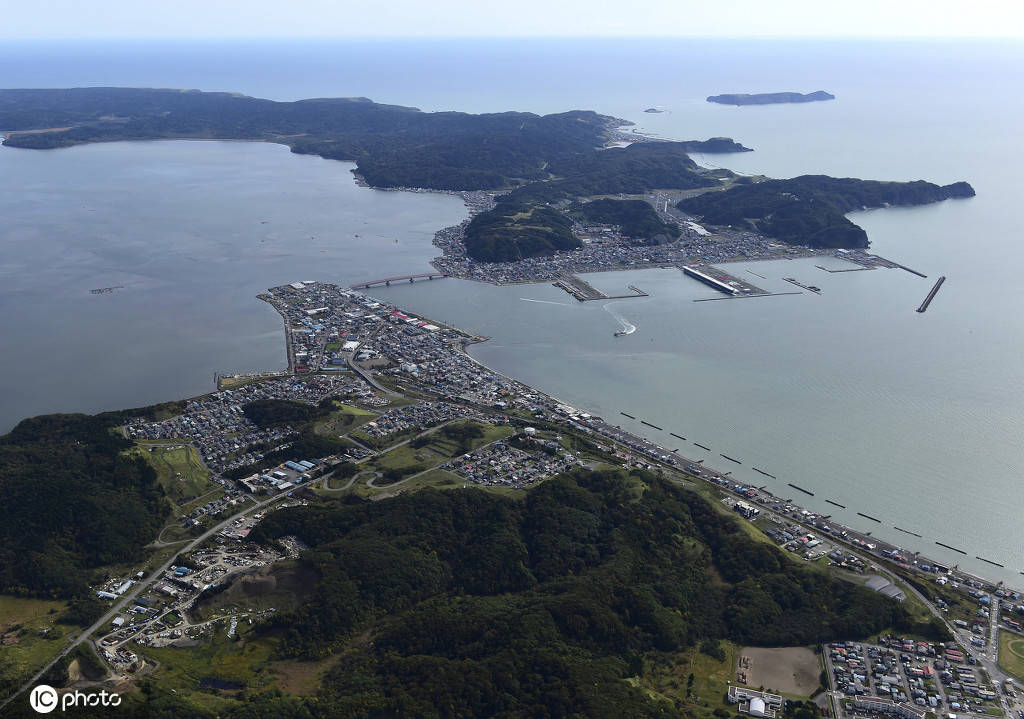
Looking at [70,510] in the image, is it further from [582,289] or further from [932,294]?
[932,294]

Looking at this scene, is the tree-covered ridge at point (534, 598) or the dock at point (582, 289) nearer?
the tree-covered ridge at point (534, 598)

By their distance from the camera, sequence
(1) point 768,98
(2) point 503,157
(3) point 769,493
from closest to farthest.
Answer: (3) point 769,493
(2) point 503,157
(1) point 768,98

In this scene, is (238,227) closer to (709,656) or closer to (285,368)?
(285,368)

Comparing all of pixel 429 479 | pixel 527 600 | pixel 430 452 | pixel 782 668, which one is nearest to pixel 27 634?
pixel 429 479

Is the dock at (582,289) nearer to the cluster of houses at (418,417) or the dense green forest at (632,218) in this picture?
the dense green forest at (632,218)

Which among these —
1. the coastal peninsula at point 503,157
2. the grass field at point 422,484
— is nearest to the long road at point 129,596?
the grass field at point 422,484

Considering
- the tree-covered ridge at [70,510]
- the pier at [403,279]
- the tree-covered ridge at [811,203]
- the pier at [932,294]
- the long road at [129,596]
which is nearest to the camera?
the long road at [129,596]

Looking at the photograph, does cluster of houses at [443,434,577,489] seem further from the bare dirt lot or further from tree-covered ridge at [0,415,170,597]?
tree-covered ridge at [0,415,170,597]
